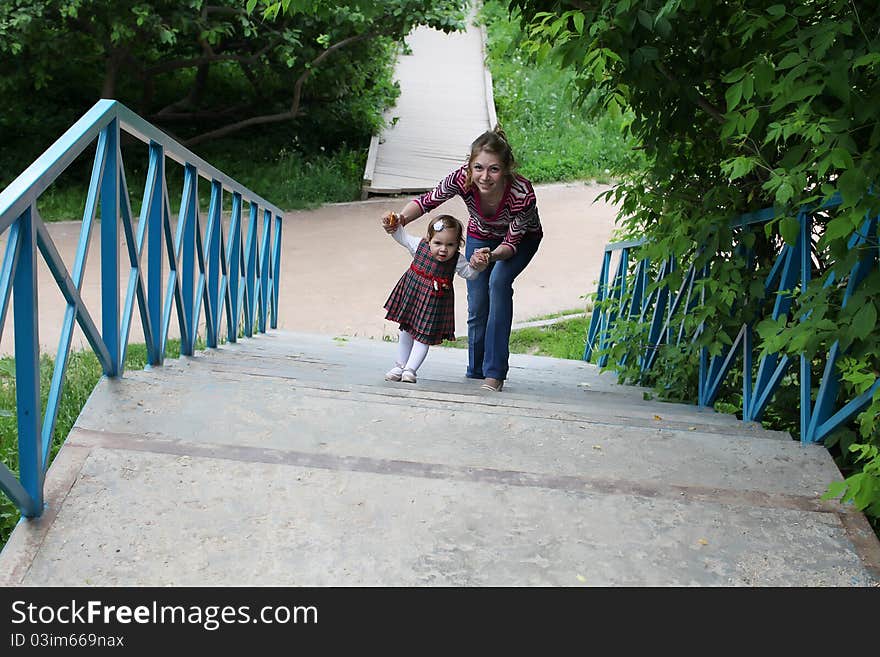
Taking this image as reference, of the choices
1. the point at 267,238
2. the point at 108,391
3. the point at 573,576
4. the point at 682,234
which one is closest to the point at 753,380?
the point at 682,234

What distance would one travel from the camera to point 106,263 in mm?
3326

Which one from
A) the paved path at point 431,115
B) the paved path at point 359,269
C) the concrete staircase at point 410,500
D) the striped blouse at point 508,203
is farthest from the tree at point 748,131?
the paved path at point 431,115

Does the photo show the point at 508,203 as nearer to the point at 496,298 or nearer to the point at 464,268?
the point at 464,268

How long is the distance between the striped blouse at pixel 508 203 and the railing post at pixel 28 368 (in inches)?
98.2

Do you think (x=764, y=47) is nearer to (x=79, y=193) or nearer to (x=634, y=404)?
(x=634, y=404)

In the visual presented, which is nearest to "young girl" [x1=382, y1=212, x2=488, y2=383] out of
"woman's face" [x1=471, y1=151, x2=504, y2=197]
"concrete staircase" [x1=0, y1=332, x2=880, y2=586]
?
"woman's face" [x1=471, y1=151, x2=504, y2=197]

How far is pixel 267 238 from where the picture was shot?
7.42 metres

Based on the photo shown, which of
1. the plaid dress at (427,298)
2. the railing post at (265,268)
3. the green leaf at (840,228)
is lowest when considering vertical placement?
the railing post at (265,268)

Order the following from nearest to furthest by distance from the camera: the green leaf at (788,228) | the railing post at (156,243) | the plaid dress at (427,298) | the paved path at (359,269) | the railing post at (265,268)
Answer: the green leaf at (788,228) < the railing post at (156,243) < the plaid dress at (427,298) < the railing post at (265,268) < the paved path at (359,269)

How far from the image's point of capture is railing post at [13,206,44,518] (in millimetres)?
2340

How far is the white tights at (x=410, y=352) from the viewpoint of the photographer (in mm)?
4824

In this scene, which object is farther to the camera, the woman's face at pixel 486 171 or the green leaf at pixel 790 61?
the woman's face at pixel 486 171

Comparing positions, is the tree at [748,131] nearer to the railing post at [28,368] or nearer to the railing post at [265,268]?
the railing post at [28,368]

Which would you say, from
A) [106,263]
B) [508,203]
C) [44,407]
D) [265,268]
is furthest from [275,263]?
[106,263]
